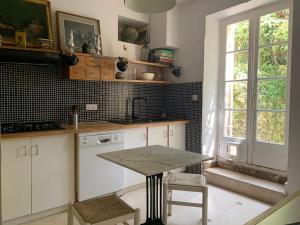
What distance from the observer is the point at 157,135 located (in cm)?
333

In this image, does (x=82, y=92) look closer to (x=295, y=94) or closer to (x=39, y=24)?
(x=39, y=24)

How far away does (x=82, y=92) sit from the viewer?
3.18m

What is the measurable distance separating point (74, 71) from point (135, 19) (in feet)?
4.88

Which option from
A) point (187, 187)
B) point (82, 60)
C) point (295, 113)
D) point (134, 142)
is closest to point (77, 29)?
point (82, 60)

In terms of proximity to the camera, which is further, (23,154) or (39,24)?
(39,24)

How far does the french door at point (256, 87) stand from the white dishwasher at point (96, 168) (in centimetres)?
162

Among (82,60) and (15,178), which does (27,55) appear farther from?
(15,178)

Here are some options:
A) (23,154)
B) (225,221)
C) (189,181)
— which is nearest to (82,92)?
(23,154)

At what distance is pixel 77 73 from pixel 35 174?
1.22 metres

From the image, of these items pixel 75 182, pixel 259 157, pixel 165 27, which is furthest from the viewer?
pixel 165 27

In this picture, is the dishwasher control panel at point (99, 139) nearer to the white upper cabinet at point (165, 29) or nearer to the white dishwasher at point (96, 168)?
the white dishwasher at point (96, 168)

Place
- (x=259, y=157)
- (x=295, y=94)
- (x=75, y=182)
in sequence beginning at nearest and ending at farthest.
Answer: (x=295, y=94)
(x=75, y=182)
(x=259, y=157)

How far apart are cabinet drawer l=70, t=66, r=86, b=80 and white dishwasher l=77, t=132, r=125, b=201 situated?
73 centimetres

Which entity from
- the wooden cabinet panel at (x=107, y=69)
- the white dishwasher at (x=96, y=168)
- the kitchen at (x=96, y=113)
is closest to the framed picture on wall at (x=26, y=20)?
the kitchen at (x=96, y=113)
